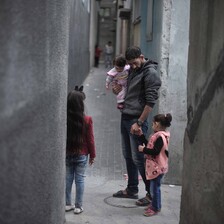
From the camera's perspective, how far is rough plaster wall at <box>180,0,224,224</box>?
147 inches

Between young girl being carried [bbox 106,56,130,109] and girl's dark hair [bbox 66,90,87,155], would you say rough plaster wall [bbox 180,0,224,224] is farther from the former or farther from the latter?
young girl being carried [bbox 106,56,130,109]

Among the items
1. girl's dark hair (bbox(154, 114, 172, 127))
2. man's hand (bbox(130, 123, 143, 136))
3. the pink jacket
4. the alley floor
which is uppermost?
girl's dark hair (bbox(154, 114, 172, 127))

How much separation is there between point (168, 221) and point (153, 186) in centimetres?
42

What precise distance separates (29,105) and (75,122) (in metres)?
1.61

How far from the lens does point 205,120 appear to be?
405cm

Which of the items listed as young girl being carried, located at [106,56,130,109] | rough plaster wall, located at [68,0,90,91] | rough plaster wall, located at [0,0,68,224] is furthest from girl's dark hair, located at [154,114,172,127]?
rough plaster wall, located at [68,0,90,91]

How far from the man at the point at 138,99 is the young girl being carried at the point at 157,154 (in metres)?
0.21

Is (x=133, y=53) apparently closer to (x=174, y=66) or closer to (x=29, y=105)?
(x=174, y=66)

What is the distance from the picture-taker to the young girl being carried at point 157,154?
545 cm

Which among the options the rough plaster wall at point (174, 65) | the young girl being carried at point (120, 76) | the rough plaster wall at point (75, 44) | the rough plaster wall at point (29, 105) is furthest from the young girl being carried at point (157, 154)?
the rough plaster wall at point (75, 44)

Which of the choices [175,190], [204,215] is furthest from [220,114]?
[175,190]

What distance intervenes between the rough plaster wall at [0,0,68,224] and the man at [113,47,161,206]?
6.02 feet

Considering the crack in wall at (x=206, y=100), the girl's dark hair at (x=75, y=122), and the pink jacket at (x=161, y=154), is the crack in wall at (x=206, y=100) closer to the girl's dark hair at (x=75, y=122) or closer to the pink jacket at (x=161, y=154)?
the pink jacket at (x=161, y=154)

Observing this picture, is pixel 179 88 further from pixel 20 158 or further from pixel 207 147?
pixel 20 158
